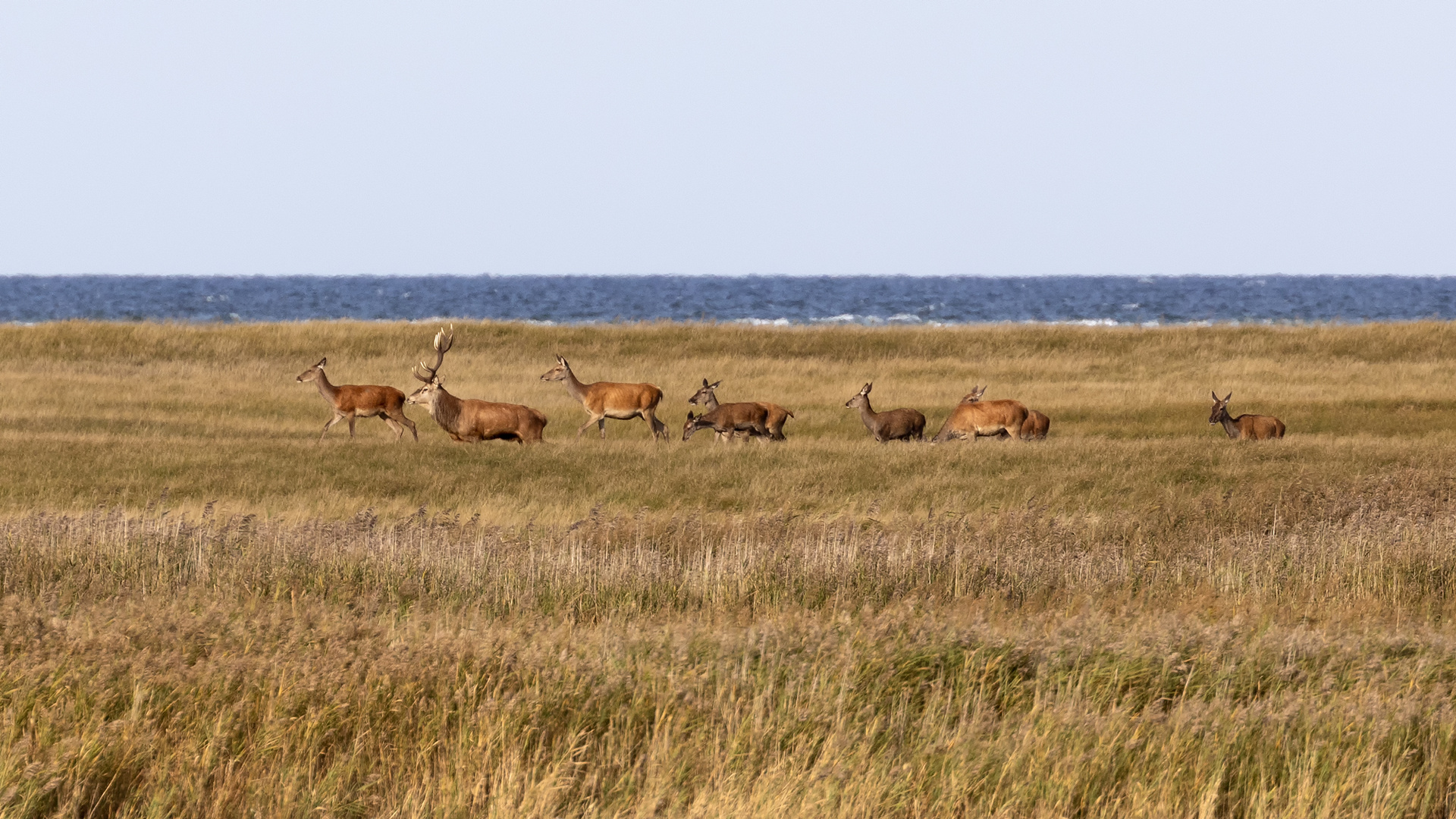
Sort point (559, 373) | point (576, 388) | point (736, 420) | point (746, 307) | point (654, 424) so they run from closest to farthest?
point (736, 420) → point (654, 424) → point (576, 388) → point (559, 373) → point (746, 307)

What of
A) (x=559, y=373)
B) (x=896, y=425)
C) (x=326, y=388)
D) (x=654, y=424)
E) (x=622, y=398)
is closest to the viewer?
(x=896, y=425)

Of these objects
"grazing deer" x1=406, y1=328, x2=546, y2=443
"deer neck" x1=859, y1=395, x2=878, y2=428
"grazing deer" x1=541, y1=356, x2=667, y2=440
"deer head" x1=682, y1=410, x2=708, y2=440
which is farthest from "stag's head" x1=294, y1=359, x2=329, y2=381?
"deer neck" x1=859, y1=395, x2=878, y2=428

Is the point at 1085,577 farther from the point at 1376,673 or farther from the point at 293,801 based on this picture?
the point at 293,801

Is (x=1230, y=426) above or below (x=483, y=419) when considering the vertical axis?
below

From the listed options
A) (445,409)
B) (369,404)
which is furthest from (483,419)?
(369,404)

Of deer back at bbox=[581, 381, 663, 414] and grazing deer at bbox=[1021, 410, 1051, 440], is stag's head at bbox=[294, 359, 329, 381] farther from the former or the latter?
grazing deer at bbox=[1021, 410, 1051, 440]

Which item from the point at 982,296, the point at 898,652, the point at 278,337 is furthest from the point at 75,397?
the point at 982,296

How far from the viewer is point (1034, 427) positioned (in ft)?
79.9

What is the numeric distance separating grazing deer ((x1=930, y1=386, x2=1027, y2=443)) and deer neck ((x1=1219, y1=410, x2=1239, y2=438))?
363 centimetres

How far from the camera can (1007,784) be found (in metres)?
6.09

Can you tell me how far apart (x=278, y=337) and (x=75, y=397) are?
15.2 meters

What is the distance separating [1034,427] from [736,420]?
5.13 metres

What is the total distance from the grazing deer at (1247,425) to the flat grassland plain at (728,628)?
112 centimetres

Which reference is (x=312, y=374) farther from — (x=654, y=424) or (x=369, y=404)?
A: (x=654, y=424)
